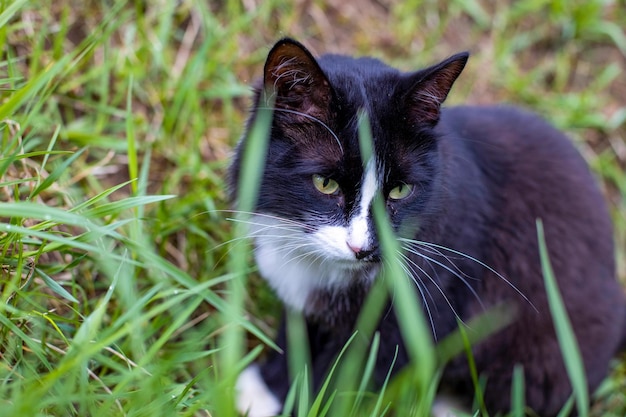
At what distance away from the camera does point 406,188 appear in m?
1.79

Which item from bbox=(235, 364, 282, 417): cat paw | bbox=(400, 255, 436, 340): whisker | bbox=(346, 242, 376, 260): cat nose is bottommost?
bbox=(235, 364, 282, 417): cat paw

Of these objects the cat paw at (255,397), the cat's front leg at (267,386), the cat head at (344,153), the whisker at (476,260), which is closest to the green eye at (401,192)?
the cat head at (344,153)

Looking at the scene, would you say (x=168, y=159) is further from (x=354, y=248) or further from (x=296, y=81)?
(x=354, y=248)

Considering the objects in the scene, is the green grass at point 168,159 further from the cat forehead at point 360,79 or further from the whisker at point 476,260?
the cat forehead at point 360,79

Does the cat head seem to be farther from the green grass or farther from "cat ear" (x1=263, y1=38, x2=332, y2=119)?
the green grass

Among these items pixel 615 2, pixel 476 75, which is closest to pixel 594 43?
pixel 615 2

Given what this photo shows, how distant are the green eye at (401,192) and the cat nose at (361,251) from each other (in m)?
0.18

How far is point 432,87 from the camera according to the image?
1.71 meters

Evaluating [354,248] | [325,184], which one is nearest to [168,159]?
[325,184]

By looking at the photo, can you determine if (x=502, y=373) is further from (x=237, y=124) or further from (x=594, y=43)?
(x=594, y=43)

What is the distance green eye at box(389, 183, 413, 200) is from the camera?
5.81ft

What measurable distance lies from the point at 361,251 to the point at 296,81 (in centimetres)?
44

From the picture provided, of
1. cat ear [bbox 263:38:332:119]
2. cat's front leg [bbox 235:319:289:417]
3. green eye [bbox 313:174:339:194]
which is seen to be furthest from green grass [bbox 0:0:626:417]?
cat ear [bbox 263:38:332:119]

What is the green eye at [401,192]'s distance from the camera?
1770 mm
